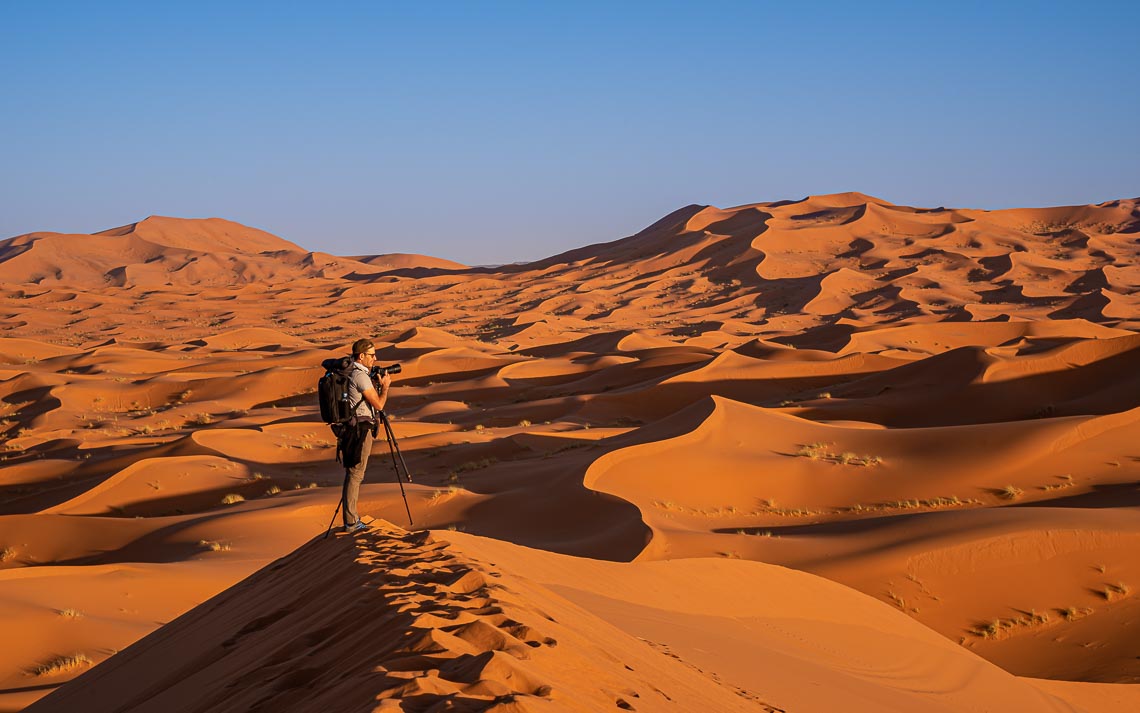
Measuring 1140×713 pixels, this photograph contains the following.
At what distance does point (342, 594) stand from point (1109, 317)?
40.6 meters

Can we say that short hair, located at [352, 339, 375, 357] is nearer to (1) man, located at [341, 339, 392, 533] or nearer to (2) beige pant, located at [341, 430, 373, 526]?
(1) man, located at [341, 339, 392, 533]

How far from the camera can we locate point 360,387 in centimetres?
726

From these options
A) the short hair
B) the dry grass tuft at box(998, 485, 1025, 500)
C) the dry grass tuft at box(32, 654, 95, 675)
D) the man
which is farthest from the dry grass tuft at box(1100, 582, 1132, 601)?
the dry grass tuft at box(32, 654, 95, 675)

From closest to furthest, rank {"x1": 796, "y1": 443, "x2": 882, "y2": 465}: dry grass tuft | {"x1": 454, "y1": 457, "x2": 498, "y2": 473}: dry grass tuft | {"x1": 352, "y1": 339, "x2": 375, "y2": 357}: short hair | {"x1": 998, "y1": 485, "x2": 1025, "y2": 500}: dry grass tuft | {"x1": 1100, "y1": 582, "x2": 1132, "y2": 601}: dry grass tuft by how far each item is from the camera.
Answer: {"x1": 352, "y1": 339, "x2": 375, "y2": 357}: short hair → {"x1": 1100, "y1": 582, "x2": 1132, "y2": 601}: dry grass tuft → {"x1": 998, "y1": 485, "x2": 1025, "y2": 500}: dry grass tuft → {"x1": 796, "y1": 443, "x2": 882, "y2": 465}: dry grass tuft → {"x1": 454, "y1": 457, "x2": 498, "y2": 473}: dry grass tuft

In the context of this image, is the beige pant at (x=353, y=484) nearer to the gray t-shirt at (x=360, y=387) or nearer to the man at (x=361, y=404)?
the man at (x=361, y=404)

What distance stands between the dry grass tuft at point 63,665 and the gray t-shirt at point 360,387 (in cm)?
304

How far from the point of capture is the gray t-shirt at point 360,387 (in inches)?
285

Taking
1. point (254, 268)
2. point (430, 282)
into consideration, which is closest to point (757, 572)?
point (430, 282)

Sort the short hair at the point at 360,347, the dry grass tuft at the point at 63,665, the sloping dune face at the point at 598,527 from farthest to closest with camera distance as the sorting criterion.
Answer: the dry grass tuft at the point at 63,665, the short hair at the point at 360,347, the sloping dune face at the point at 598,527

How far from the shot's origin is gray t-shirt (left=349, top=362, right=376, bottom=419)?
7246mm

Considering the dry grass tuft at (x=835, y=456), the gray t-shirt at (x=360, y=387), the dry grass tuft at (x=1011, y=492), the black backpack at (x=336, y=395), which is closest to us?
the black backpack at (x=336, y=395)

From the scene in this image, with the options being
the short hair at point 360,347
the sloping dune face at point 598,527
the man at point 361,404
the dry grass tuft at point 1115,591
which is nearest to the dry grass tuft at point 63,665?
the sloping dune face at point 598,527

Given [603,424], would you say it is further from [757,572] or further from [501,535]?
[757,572]

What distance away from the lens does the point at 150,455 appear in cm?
1933
